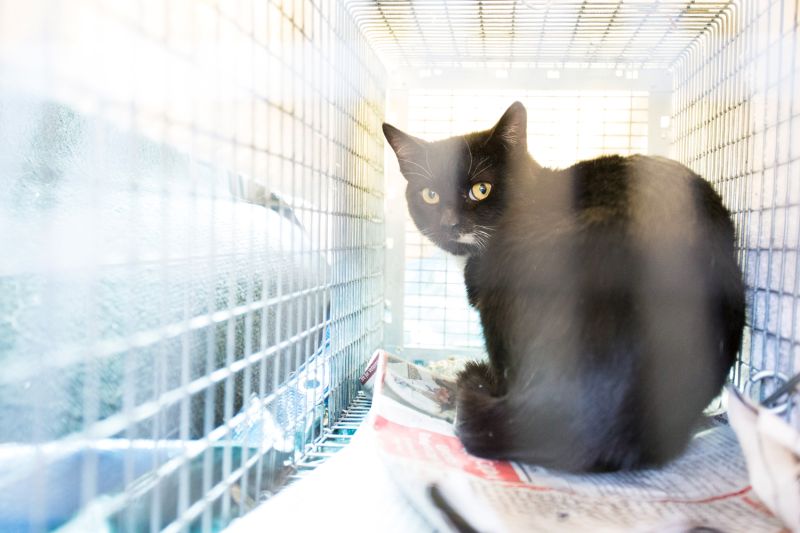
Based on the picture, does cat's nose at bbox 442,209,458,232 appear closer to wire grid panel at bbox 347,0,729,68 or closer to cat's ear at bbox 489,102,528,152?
cat's ear at bbox 489,102,528,152

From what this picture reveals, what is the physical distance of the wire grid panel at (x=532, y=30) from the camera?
1000mm

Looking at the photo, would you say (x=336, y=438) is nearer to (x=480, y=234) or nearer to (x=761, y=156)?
(x=480, y=234)

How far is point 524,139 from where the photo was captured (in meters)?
1.10

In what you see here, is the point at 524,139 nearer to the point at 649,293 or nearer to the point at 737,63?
the point at 737,63

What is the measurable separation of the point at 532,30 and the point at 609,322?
719mm

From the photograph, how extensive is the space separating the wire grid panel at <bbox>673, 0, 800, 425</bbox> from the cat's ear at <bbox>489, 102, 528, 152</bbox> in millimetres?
342

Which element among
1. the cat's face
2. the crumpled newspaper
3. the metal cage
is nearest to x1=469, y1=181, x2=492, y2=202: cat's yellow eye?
the cat's face

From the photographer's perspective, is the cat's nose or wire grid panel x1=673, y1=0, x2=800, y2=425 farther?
the cat's nose

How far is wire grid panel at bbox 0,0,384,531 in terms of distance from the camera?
33cm

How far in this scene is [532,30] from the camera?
1104 mm

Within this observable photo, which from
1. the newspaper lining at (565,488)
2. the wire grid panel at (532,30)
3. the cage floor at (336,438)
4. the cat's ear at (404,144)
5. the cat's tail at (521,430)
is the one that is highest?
the wire grid panel at (532,30)

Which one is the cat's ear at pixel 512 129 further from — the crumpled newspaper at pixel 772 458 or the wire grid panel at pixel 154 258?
the crumpled newspaper at pixel 772 458

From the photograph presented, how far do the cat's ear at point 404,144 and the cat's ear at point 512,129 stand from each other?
152 millimetres

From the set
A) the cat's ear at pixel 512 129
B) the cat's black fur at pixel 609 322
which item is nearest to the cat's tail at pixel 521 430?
the cat's black fur at pixel 609 322
